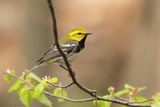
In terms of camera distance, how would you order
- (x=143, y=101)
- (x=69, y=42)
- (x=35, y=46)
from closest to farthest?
(x=143, y=101), (x=69, y=42), (x=35, y=46)

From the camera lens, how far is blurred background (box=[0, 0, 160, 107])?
42.2 feet

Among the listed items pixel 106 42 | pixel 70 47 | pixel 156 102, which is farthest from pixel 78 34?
pixel 106 42

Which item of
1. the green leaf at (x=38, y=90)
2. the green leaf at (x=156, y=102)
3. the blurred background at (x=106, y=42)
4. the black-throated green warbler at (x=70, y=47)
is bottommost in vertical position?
the green leaf at (x=156, y=102)

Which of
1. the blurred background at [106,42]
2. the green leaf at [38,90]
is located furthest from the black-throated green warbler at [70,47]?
the blurred background at [106,42]

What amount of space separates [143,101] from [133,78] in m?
8.75

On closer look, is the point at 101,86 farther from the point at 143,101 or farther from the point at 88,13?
the point at 143,101

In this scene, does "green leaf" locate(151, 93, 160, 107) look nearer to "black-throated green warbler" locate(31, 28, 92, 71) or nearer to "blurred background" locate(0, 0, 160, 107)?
"black-throated green warbler" locate(31, 28, 92, 71)

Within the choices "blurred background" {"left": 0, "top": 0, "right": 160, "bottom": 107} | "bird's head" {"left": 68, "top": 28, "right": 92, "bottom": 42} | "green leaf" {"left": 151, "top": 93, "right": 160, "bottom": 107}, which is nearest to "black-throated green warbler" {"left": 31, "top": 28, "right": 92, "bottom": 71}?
"bird's head" {"left": 68, "top": 28, "right": 92, "bottom": 42}

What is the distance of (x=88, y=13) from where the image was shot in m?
14.7

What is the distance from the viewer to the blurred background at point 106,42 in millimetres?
12852

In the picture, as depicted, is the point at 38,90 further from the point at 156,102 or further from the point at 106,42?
the point at 106,42

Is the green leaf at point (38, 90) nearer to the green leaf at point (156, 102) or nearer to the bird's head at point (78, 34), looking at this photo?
the green leaf at point (156, 102)

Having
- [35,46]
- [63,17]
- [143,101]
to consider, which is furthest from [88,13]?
[143,101]

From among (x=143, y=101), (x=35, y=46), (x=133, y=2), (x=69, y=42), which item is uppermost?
(x=133, y=2)
